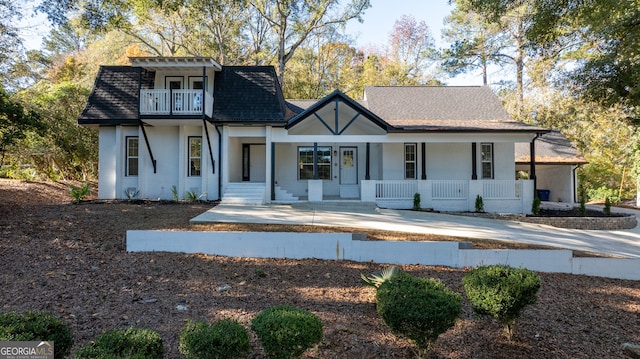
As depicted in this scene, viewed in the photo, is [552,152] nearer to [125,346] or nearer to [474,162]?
[474,162]

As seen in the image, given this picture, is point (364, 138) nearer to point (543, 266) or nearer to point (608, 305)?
point (543, 266)

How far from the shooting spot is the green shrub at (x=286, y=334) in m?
3.01

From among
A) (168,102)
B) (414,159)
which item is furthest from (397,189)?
(168,102)

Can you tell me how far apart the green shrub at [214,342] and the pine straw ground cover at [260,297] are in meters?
0.90

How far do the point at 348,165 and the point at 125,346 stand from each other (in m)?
14.5

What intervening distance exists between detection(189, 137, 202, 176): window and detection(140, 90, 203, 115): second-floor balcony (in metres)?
1.53

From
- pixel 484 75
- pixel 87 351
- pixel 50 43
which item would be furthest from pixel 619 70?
pixel 50 43

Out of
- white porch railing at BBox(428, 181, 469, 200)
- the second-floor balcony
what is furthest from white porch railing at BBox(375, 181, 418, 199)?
the second-floor balcony

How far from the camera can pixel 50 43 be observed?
117 ft

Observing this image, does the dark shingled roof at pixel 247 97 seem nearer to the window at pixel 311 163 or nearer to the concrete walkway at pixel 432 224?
the window at pixel 311 163

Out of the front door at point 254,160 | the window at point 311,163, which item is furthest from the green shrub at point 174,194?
the window at point 311,163

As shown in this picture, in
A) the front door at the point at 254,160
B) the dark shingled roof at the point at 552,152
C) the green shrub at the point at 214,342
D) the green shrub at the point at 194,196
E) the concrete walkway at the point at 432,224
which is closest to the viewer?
the green shrub at the point at 214,342

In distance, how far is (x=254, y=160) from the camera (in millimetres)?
16922

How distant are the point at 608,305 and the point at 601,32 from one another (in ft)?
28.7
